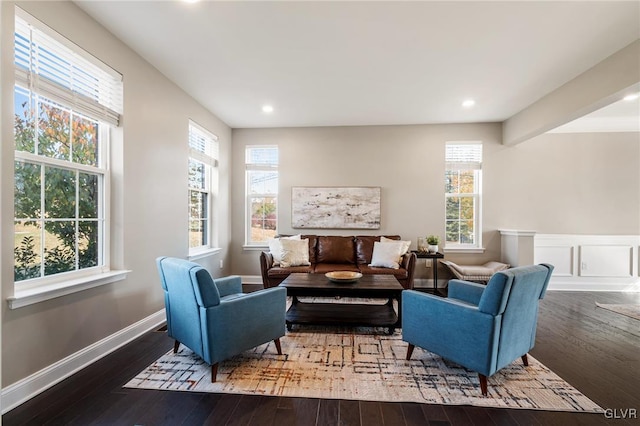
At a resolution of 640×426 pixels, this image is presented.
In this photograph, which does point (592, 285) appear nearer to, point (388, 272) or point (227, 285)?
point (388, 272)

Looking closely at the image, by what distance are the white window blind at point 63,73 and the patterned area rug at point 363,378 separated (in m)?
2.15

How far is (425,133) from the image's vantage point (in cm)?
477

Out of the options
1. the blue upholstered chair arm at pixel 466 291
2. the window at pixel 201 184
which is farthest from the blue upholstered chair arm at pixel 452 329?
the window at pixel 201 184

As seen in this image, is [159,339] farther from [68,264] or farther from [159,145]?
[159,145]

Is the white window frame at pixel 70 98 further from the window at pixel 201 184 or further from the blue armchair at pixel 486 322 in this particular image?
the blue armchair at pixel 486 322

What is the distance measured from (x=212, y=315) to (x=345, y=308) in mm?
1617

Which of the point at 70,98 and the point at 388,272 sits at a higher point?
the point at 70,98

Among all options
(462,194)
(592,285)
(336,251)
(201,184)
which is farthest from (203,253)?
(592,285)

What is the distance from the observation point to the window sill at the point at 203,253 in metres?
3.72

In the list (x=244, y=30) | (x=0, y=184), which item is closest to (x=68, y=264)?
(x=0, y=184)

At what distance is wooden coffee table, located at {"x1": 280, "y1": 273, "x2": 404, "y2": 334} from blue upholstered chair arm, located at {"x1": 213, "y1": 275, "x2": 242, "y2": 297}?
46 centimetres

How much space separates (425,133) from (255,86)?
2.94 meters

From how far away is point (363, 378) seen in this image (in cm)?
205

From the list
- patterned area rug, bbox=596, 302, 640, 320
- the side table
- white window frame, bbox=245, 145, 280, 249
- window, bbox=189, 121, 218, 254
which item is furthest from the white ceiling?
patterned area rug, bbox=596, 302, 640, 320
